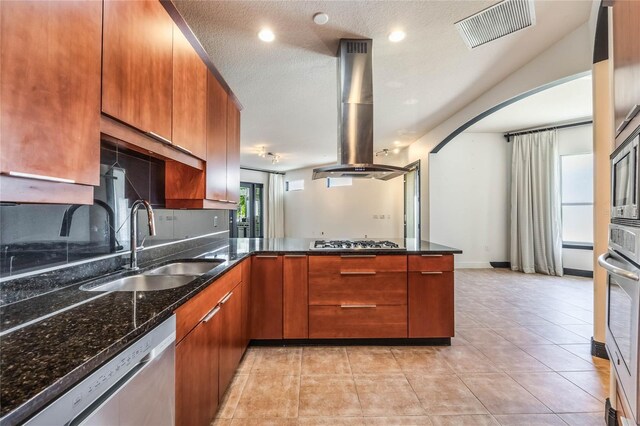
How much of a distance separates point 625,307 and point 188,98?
229 centimetres

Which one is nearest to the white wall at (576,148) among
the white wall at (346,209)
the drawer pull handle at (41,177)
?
the white wall at (346,209)

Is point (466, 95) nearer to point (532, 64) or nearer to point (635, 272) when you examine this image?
point (532, 64)

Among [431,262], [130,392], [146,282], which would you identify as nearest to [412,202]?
[431,262]

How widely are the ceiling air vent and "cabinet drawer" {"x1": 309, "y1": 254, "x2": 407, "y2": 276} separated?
187 cm

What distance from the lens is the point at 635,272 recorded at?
96cm

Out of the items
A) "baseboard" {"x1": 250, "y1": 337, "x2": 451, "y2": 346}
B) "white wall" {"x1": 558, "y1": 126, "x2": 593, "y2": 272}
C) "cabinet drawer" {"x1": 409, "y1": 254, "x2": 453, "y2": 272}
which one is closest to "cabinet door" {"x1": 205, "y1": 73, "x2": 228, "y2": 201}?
"baseboard" {"x1": 250, "y1": 337, "x2": 451, "y2": 346}

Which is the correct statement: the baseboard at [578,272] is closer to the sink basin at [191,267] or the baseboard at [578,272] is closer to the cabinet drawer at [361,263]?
the cabinet drawer at [361,263]

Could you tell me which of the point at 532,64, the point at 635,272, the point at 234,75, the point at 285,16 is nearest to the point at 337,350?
the point at 635,272

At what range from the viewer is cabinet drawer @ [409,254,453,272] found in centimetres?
252

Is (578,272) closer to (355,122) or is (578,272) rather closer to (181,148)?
(355,122)

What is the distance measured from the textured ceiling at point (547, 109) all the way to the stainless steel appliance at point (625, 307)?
3.60 meters

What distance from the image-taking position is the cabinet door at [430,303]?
253 centimetres

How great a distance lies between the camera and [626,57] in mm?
1145

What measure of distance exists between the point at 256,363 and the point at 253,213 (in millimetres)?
6377
